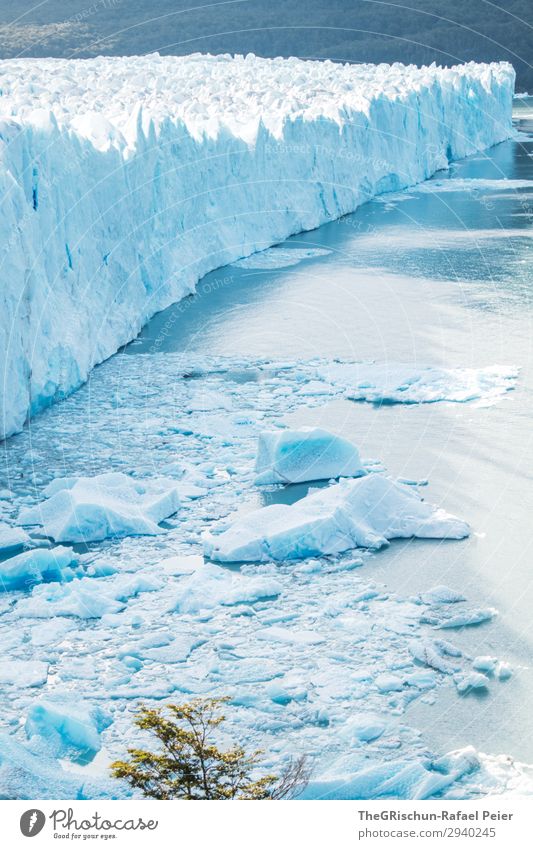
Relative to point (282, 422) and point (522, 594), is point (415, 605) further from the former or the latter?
point (282, 422)

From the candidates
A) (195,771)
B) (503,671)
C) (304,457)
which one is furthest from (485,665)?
(304,457)

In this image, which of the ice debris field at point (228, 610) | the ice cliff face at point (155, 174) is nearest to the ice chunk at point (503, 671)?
the ice debris field at point (228, 610)

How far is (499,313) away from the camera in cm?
1454

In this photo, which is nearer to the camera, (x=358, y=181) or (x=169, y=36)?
(x=358, y=181)

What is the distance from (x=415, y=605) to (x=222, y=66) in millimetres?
29944

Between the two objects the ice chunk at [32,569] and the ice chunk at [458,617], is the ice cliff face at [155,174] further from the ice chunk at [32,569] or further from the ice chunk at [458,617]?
the ice chunk at [458,617]

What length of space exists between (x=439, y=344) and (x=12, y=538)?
271 inches

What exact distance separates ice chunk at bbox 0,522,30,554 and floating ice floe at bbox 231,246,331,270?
33.9 ft

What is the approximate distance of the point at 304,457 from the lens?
9266 mm

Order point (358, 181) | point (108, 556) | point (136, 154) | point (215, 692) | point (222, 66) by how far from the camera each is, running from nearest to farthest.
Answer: point (215, 692), point (108, 556), point (136, 154), point (358, 181), point (222, 66)

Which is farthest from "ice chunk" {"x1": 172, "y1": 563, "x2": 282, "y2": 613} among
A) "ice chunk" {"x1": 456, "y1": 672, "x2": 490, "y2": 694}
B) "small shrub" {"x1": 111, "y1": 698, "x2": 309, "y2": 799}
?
"small shrub" {"x1": 111, "y1": 698, "x2": 309, "y2": 799}

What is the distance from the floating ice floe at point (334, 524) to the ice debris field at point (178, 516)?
21mm

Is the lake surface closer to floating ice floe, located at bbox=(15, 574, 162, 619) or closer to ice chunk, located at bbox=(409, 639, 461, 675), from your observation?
ice chunk, located at bbox=(409, 639, 461, 675)
